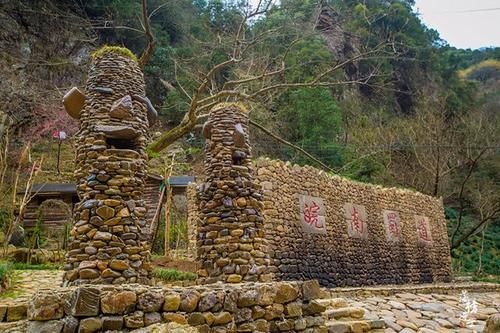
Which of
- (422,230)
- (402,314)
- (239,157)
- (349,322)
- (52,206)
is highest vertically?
(239,157)

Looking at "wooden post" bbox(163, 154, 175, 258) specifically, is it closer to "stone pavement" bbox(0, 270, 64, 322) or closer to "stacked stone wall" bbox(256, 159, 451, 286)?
"stone pavement" bbox(0, 270, 64, 322)

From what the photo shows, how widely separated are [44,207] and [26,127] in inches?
239

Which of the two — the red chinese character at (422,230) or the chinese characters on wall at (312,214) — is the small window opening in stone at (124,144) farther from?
the red chinese character at (422,230)

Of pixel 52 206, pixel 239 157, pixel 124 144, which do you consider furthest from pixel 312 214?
pixel 52 206

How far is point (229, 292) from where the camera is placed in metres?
3.58

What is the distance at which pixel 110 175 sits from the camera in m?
5.57

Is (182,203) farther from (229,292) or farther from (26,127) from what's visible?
(229,292)

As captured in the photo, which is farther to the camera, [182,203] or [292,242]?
[182,203]

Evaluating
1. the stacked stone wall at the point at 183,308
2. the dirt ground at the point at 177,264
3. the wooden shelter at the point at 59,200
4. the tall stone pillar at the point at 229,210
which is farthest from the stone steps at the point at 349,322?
the wooden shelter at the point at 59,200

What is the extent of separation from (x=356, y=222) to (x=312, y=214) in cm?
218

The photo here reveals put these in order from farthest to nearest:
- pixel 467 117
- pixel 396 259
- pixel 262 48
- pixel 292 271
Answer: pixel 467 117 → pixel 262 48 → pixel 396 259 → pixel 292 271

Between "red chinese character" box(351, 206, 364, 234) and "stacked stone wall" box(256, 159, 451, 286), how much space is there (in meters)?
0.02

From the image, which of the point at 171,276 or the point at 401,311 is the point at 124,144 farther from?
the point at 401,311

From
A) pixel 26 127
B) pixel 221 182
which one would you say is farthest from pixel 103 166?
pixel 26 127
